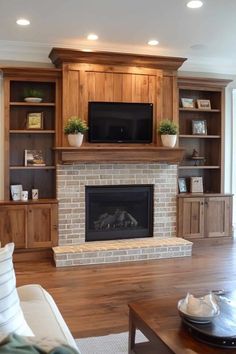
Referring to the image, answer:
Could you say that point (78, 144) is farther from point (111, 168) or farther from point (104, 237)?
point (104, 237)

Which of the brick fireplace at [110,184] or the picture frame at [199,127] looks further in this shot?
the picture frame at [199,127]

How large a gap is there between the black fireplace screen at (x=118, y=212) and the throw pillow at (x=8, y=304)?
389 centimetres

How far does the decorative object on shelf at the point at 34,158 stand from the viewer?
562cm

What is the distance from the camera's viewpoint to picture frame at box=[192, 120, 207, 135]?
6.34 metres

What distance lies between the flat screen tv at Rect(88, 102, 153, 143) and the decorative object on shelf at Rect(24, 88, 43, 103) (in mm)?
685

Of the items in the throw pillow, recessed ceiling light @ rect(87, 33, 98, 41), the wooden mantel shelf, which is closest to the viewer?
the throw pillow

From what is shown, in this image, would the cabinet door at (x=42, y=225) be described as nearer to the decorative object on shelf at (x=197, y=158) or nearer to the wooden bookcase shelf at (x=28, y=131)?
the wooden bookcase shelf at (x=28, y=131)

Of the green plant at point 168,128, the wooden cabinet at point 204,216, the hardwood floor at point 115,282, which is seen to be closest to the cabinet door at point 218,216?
the wooden cabinet at point 204,216

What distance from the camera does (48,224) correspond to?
543 cm

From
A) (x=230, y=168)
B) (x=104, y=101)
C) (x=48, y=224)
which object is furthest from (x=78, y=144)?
(x=230, y=168)

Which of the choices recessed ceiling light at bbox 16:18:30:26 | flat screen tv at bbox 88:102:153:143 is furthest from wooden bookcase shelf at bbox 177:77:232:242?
recessed ceiling light at bbox 16:18:30:26

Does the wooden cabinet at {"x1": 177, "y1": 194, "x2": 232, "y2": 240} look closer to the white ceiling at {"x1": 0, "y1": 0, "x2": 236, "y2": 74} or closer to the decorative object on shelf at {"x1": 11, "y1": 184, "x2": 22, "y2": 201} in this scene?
the white ceiling at {"x1": 0, "y1": 0, "x2": 236, "y2": 74}

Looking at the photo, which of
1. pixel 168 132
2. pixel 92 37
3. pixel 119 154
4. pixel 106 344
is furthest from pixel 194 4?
pixel 106 344

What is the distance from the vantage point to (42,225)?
5410 millimetres
